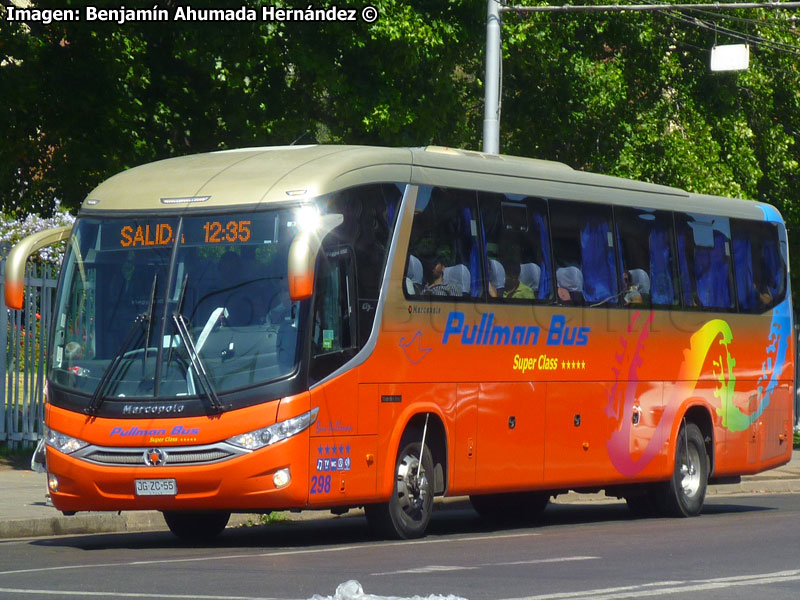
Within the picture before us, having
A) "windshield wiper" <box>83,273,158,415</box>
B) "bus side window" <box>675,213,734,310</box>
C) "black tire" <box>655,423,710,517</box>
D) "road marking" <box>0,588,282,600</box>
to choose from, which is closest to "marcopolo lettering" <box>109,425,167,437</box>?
"windshield wiper" <box>83,273,158,415</box>

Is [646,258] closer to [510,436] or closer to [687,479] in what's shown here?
[687,479]

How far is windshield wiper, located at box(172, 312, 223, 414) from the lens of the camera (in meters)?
12.6

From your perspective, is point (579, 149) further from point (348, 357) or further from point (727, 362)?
point (348, 357)

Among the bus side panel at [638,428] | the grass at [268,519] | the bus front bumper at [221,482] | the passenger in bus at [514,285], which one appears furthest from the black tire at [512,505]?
the bus front bumper at [221,482]

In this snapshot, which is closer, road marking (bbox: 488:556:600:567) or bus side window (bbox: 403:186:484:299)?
road marking (bbox: 488:556:600:567)

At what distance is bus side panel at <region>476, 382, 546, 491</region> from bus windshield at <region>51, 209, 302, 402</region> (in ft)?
9.51

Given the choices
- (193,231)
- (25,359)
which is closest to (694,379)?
(193,231)

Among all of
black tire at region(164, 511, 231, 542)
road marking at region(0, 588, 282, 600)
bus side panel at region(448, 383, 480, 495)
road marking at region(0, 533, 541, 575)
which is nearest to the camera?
road marking at region(0, 588, 282, 600)

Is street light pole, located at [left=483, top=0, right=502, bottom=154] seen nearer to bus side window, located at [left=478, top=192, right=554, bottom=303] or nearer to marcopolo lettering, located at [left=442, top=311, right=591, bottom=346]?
bus side window, located at [left=478, top=192, right=554, bottom=303]

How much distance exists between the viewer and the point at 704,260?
18281 mm

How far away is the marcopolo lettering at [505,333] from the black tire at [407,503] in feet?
3.70

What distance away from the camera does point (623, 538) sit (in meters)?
13.9

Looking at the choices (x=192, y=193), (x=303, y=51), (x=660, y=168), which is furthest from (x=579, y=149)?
(x=192, y=193)

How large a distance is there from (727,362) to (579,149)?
1124cm
